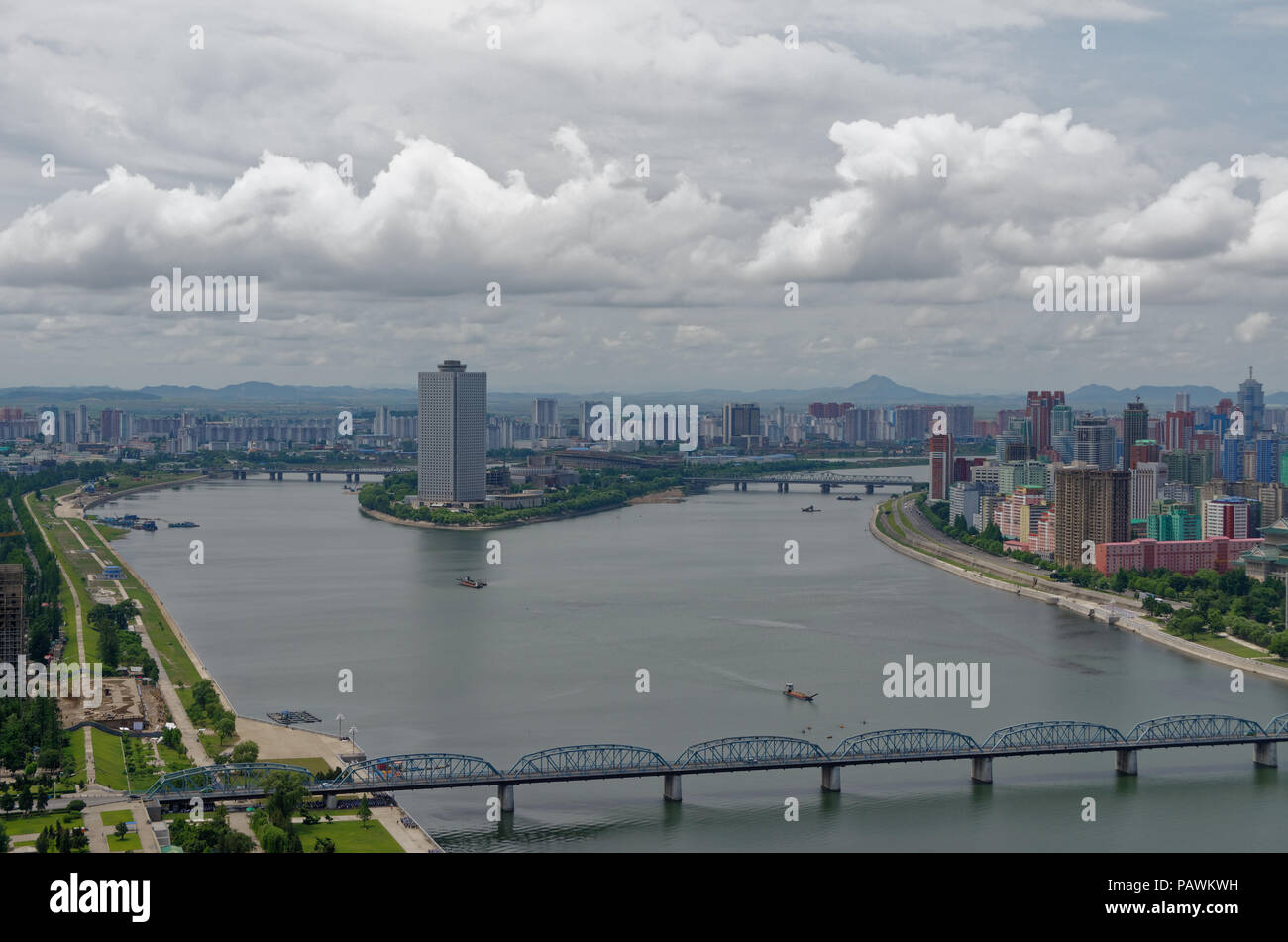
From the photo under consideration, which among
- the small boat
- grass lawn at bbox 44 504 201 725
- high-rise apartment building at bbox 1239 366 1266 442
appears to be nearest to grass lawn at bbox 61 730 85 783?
grass lawn at bbox 44 504 201 725

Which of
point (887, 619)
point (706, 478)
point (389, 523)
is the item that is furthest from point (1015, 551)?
point (706, 478)

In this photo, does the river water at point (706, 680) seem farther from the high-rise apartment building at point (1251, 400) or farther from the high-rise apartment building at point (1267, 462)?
the high-rise apartment building at point (1251, 400)

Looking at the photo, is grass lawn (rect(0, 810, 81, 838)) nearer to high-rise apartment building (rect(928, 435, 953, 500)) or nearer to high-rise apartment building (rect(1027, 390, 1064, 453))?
high-rise apartment building (rect(928, 435, 953, 500))

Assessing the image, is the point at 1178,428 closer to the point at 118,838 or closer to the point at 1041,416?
the point at 1041,416

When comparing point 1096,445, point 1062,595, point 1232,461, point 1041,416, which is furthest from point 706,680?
point 1041,416

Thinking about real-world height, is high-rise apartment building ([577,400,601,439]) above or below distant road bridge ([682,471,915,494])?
above

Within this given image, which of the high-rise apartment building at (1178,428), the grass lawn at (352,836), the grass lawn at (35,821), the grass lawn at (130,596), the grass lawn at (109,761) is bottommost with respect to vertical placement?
the grass lawn at (352,836)

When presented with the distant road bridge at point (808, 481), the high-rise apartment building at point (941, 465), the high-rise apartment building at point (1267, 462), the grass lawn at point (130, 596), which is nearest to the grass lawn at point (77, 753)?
the grass lawn at point (130, 596)

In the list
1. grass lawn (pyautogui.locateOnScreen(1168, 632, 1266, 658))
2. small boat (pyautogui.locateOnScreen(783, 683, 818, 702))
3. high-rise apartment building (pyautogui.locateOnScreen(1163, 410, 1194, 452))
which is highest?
high-rise apartment building (pyautogui.locateOnScreen(1163, 410, 1194, 452))
